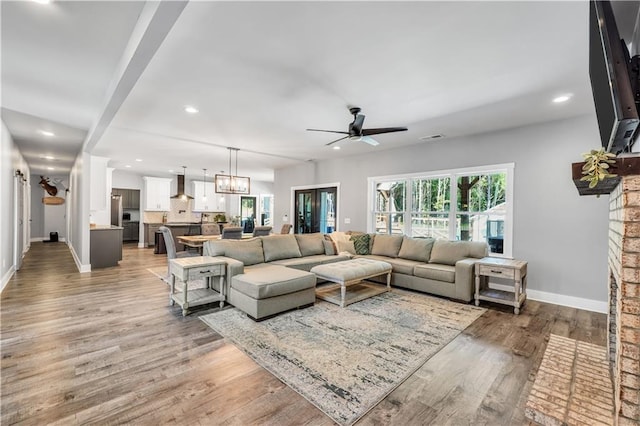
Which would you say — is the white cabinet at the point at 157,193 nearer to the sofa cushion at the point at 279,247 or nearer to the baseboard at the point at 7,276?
the baseboard at the point at 7,276

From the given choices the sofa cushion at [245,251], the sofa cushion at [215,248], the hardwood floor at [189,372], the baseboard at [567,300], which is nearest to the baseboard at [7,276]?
the hardwood floor at [189,372]

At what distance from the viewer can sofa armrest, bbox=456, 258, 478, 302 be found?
411 cm

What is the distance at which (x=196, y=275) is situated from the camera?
11.8 ft

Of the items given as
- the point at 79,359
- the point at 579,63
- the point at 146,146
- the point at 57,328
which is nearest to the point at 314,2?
the point at 579,63

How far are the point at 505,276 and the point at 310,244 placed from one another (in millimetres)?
3162

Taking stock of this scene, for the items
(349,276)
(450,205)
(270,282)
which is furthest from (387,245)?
(270,282)

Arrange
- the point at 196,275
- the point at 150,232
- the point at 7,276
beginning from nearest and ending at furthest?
the point at 196,275 → the point at 7,276 → the point at 150,232

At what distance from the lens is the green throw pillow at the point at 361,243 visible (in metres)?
5.80

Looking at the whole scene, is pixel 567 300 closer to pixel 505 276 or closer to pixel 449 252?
pixel 505 276

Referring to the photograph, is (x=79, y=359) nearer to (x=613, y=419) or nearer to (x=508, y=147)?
(x=613, y=419)

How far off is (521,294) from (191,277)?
445 cm

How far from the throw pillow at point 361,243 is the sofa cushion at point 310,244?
0.74 meters

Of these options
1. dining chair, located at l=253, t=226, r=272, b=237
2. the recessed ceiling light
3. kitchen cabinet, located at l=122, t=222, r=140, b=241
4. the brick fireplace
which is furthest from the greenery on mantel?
kitchen cabinet, located at l=122, t=222, r=140, b=241

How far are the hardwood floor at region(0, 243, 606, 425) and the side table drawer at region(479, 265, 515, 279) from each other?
0.48 metres
